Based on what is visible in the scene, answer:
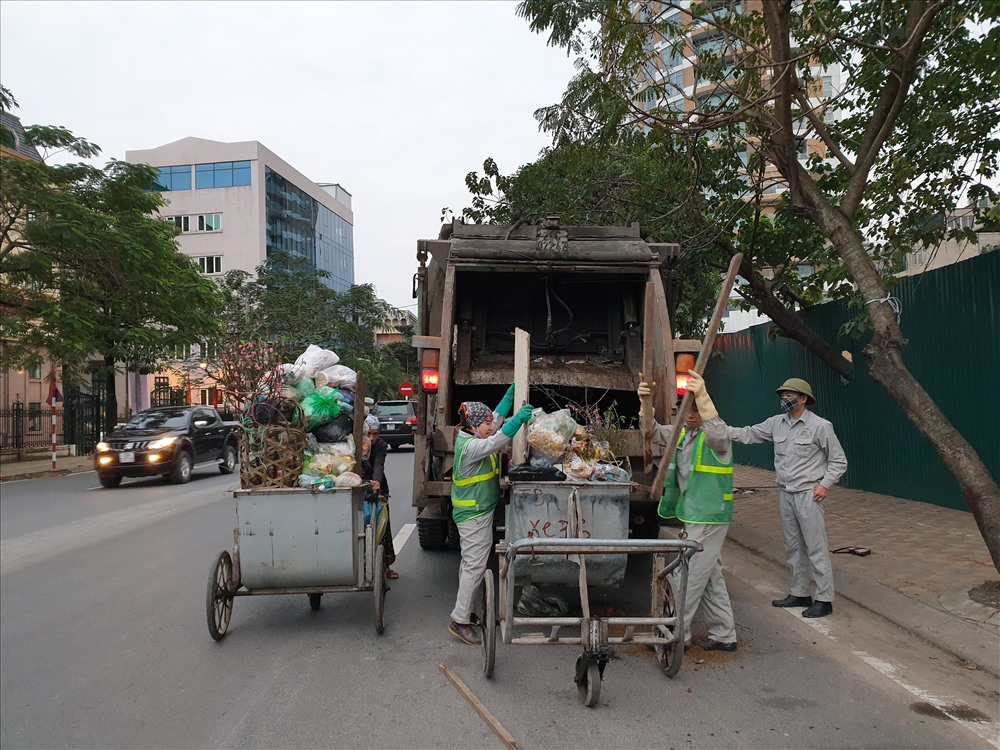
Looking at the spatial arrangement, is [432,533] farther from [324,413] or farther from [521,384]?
[521,384]

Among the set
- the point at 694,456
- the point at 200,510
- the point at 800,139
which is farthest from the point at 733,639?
the point at 200,510

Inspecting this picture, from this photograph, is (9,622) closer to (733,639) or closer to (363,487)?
(363,487)

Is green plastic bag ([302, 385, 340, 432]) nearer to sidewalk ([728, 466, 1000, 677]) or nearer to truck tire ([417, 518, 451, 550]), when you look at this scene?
truck tire ([417, 518, 451, 550])

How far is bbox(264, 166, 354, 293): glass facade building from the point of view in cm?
4869

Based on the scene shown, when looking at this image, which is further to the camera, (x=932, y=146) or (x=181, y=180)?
(x=181, y=180)

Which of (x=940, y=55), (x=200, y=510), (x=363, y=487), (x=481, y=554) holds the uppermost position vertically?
(x=940, y=55)

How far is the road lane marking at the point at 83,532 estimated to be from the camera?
8503mm

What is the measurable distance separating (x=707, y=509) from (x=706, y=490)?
114mm

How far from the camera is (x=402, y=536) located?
891cm

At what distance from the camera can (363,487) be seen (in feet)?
16.9

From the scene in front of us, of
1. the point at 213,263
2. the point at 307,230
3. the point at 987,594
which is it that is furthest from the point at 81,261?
the point at 307,230

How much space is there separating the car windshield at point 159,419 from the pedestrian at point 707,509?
44.6ft

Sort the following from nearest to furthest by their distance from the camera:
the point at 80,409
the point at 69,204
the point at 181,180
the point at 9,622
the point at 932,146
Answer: the point at 9,622, the point at 932,146, the point at 69,204, the point at 80,409, the point at 181,180

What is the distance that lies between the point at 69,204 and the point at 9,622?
41.1ft
